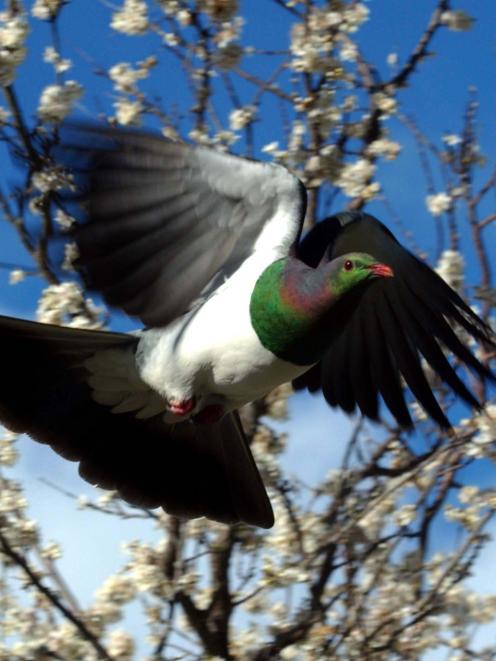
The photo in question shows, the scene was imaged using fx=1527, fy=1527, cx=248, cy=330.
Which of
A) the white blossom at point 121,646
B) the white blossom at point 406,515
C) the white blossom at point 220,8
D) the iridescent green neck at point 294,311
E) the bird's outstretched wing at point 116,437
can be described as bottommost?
the white blossom at point 121,646

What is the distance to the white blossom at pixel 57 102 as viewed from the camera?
5.48 meters

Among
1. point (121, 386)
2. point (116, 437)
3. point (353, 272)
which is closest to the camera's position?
point (353, 272)

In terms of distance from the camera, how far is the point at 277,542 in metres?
5.62

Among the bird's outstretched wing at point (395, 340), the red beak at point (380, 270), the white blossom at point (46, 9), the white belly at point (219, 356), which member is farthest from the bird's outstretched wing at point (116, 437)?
the white blossom at point (46, 9)

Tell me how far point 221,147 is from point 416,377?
1.16 m

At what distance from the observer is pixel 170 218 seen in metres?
4.57

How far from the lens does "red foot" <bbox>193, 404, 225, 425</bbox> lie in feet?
15.3

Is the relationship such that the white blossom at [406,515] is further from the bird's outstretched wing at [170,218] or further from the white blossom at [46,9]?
the white blossom at [46,9]

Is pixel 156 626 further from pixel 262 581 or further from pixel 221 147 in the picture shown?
pixel 221 147

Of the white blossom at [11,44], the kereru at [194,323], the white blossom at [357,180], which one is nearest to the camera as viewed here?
the kereru at [194,323]

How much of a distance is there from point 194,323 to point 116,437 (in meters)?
0.71

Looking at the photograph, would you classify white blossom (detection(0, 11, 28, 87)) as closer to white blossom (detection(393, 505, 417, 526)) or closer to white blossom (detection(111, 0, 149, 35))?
white blossom (detection(111, 0, 149, 35))

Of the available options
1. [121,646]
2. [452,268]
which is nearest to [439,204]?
[452,268]

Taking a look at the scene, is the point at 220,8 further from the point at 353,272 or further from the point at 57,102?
the point at 353,272
